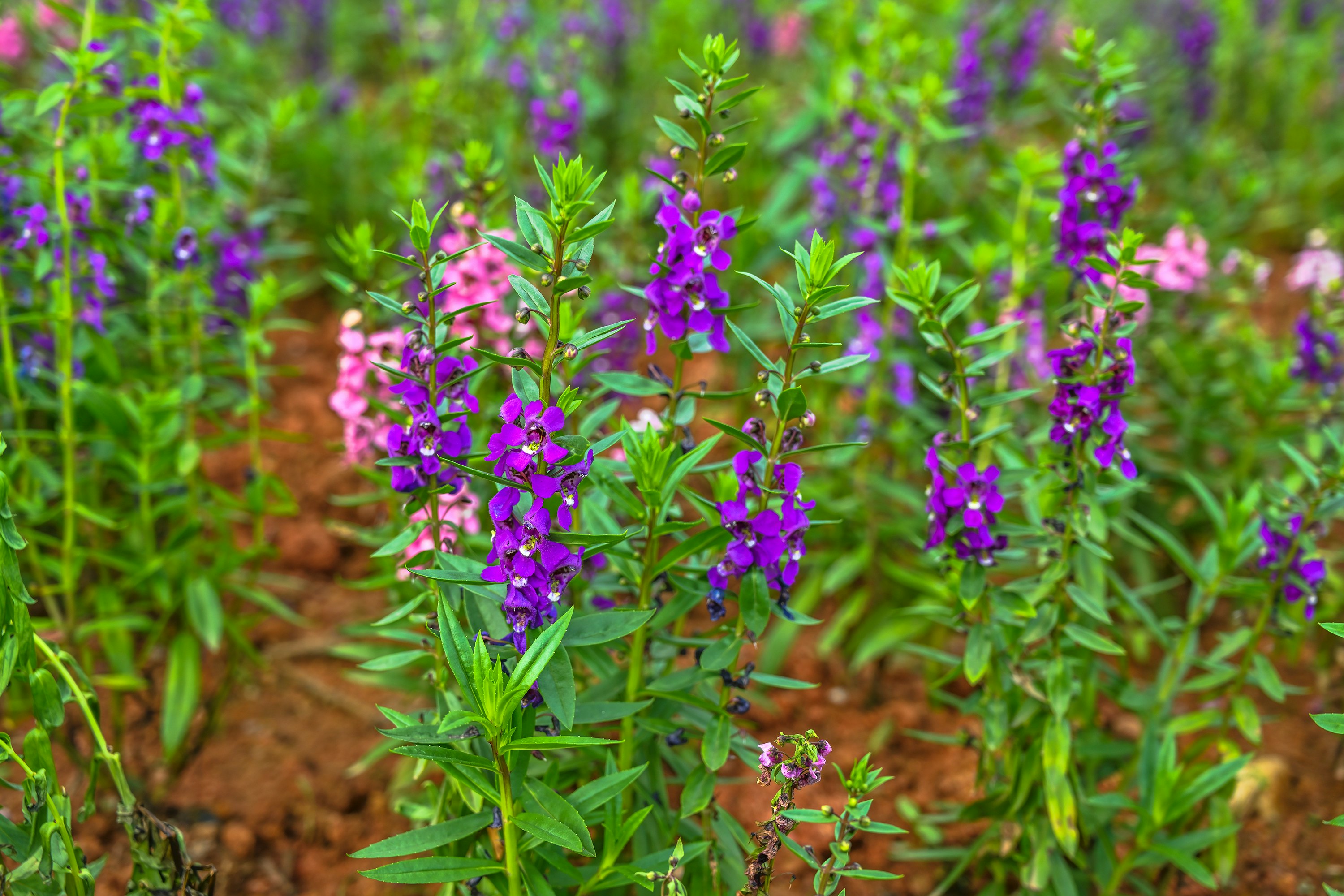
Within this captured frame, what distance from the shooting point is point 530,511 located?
2012mm

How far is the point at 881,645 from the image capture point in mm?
3959

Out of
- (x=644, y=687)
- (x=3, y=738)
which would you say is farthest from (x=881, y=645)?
(x=3, y=738)

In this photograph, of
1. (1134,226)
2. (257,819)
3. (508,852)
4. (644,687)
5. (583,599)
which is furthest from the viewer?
(1134,226)

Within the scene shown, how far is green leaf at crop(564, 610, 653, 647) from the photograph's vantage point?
211cm

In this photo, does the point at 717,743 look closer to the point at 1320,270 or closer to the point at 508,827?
the point at 508,827

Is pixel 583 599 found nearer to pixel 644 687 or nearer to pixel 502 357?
pixel 644 687

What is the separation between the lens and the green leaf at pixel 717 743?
234 cm

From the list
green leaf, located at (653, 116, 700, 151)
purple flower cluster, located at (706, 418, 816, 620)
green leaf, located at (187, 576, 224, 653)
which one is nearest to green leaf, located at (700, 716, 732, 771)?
purple flower cluster, located at (706, 418, 816, 620)

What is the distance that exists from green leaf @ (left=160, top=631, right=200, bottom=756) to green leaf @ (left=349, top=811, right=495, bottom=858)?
5.23ft

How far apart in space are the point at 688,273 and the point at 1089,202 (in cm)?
145

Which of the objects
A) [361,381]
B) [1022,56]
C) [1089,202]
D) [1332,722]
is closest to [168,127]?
[361,381]

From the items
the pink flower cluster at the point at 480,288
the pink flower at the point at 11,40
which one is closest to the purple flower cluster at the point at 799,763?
the pink flower cluster at the point at 480,288

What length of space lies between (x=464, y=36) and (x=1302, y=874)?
6297 millimetres

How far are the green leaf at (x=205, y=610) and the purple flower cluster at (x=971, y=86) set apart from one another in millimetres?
3786
